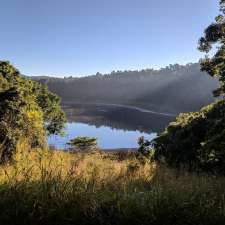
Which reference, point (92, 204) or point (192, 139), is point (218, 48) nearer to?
point (192, 139)

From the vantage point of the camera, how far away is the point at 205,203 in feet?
15.6

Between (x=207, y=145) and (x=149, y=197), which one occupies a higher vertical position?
(x=207, y=145)

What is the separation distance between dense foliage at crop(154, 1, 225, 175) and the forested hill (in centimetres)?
10164

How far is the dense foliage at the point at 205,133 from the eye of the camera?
1144cm

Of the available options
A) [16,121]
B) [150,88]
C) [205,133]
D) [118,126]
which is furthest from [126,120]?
[16,121]

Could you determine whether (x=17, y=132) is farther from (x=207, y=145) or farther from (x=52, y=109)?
(x=52, y=109)

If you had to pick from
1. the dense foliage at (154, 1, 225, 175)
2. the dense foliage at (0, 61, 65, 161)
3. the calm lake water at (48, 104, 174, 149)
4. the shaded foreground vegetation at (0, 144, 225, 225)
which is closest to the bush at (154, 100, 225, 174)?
the dense foliage at (154, 1, 225, 175)

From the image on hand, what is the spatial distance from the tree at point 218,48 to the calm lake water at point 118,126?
55.8m

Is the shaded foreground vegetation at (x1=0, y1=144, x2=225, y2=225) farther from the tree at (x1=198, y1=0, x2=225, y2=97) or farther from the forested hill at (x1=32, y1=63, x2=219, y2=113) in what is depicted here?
the forested hill at (x1=32, y1=63, x2=219, y2=113)

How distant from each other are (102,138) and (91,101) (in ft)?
335

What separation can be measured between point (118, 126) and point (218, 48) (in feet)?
304

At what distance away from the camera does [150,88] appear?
6634 inches

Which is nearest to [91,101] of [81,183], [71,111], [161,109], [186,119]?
[71,111]

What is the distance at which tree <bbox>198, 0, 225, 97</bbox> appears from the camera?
1150cm
